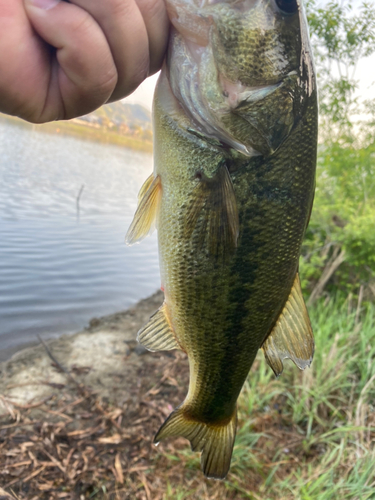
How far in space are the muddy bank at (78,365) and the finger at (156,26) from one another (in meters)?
3.58

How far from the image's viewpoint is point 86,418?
3.62 meters

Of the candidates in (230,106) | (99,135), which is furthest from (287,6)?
(99,135)

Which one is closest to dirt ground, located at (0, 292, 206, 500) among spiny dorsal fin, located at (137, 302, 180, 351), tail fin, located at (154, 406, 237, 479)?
tail fin, located at (154, 406, 237, 479)

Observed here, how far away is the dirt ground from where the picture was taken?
2.94 meters

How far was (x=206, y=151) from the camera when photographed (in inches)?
57.2

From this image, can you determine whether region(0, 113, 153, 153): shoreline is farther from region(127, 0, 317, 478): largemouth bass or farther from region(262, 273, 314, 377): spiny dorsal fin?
region(262, 273, 314, 377): spiny dorsal fin

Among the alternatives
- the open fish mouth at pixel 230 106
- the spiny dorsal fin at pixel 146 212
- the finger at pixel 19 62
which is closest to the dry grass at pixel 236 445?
the spiny dorsal fin at pixel 146 212

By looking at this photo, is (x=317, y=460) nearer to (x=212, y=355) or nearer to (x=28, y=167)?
(x=212, y=355)

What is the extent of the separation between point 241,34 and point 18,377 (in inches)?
167

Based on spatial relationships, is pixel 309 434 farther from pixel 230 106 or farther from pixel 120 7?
pixel 120 7

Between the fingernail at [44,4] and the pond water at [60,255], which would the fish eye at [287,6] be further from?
the pond water at [60,255]

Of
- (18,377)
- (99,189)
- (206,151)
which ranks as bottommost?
(99,189)

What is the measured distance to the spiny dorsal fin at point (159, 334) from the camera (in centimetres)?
171

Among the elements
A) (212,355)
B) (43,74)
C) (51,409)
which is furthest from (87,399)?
(43,74)
